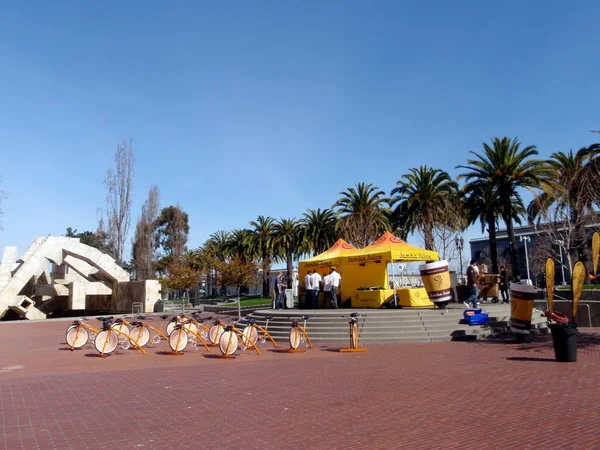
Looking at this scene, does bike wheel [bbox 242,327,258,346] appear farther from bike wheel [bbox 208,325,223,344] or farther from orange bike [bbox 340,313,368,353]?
orange bike [bbox 340,313,368,353]

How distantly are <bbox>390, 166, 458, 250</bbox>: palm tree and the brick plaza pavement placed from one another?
23.5m

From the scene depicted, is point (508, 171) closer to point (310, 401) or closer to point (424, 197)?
point (424, 197)

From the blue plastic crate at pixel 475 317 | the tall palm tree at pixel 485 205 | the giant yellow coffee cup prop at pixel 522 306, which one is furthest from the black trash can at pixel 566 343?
the tall palm tree at pixel 485 205

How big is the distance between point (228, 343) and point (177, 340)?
70.4 inches

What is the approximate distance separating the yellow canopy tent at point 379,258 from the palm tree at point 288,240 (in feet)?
87.8

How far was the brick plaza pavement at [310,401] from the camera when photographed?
5.60 metres

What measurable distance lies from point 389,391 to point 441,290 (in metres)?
9.88

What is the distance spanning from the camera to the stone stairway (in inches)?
592

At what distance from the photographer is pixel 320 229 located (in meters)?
46.8

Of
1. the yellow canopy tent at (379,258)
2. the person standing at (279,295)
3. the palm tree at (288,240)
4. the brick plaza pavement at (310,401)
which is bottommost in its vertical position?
the brick plaza pavement at (310,401)

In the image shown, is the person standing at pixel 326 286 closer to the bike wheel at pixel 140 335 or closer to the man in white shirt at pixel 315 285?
the man in white shirt at pixel 315 285

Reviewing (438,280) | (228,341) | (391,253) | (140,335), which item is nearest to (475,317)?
(438,280)

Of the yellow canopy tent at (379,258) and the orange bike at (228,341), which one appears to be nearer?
the orange bike at (228,341)

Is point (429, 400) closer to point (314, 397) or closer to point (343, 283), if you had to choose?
point (314, 397)
